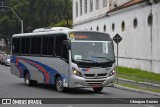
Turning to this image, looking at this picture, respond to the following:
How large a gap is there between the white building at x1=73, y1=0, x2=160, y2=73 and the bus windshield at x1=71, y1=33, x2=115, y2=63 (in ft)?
50.7

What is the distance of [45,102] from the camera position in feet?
54.7

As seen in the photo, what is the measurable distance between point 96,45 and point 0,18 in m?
74.3

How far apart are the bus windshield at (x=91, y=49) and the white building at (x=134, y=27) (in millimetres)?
15451

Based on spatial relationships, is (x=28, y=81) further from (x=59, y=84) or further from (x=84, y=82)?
(x=84, y=82)

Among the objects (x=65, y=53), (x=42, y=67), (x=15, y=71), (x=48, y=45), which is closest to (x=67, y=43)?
(x=65, y=53)

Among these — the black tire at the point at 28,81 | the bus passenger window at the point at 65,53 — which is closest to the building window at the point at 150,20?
the black tire at the point at 28,81

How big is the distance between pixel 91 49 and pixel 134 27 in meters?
22.5

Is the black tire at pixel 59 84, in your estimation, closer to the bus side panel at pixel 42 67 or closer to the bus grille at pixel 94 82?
the bus side panel at pixel 42 67

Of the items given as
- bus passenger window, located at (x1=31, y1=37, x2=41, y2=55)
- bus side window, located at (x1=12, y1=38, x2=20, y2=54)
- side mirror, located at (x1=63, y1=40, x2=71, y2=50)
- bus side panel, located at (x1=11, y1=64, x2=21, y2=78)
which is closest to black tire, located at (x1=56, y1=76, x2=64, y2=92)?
side mirror, located at (x1=63, y1=40, x2=71, y2=50)

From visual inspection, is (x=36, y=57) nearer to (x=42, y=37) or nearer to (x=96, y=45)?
(x=42, y=37)

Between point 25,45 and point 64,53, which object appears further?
point 25,45

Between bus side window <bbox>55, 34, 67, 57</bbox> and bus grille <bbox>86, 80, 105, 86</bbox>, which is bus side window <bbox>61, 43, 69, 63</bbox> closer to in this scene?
bus side window <bbox>55, 34, 67, 57</bbox>

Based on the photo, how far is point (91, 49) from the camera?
20234mm

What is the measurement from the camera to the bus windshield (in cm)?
1999
